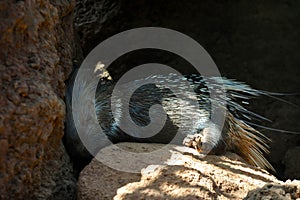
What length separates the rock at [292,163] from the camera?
3861 mm

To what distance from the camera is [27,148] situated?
1981mm

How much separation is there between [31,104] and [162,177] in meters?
0.73

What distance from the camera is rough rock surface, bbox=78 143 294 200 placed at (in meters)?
2.20

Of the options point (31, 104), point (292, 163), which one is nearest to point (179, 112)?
point (31, 104)

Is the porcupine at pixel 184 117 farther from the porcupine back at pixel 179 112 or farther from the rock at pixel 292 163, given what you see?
the rock at pixel 292 163

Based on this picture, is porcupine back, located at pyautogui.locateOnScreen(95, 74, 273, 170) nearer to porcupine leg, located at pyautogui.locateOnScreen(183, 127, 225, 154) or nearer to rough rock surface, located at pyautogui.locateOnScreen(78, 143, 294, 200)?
porcupine leg, located at pyautogui.locateOnScreen(183, 127, 225, 154)

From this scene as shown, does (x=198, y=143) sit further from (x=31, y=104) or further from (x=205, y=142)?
(x=31, y=104)

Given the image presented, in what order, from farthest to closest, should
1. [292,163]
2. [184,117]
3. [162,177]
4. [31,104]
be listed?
[292,163]
[184,117]
[162,177]
[31,104]

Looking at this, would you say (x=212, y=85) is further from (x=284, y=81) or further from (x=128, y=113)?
(x=284, y=81)

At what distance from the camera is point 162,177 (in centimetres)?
228

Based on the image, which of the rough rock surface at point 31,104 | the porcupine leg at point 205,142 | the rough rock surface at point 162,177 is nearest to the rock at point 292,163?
the porcupine leg at point 205,142

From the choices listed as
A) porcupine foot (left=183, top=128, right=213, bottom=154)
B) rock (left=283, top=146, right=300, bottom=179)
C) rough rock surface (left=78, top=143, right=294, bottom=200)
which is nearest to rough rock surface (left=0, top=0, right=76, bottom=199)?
rough rock surface (left=78, top=143, right=294, bottom=200)

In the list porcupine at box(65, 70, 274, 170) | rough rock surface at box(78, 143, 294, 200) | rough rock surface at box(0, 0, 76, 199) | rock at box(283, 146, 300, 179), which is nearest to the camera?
Result: rough rock surface at box(0, 0, 76, 199)

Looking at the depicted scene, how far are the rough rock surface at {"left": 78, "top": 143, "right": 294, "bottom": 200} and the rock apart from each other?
132cm
